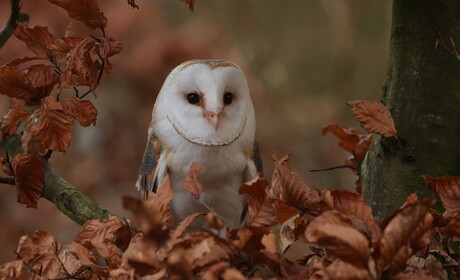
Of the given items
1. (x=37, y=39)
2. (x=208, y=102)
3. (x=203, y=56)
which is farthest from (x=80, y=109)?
(x=203, y=56)

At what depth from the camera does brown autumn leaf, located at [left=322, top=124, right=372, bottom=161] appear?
1.41 meters

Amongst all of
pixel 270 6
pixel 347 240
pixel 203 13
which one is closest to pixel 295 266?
pixel 347 240

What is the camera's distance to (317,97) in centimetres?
582

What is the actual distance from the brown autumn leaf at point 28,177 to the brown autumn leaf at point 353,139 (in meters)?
0.54

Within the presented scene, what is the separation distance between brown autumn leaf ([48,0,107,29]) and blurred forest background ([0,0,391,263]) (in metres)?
2.66

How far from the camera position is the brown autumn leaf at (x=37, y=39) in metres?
1.18

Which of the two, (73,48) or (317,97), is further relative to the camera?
(317,97)

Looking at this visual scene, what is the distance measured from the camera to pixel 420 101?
1.25 metres

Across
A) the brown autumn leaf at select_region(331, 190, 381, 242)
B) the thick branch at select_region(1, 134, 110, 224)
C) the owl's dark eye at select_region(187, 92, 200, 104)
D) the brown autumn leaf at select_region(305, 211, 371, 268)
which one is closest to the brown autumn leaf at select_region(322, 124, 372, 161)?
the owl's dark eye at select_region(187, 92, 200, 104)

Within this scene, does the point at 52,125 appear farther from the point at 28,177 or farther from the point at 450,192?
the point at 450,192

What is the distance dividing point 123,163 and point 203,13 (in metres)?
1.63

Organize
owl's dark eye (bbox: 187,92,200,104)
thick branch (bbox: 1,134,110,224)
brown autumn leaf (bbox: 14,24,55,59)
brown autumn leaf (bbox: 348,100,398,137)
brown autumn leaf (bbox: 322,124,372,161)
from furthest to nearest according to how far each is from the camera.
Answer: owl's dark eye (bbox: 187,92,200,104) < brown autumn leaf (bbox: 322,124,372,161) < thick branch (bbox: 1,134,110,224) < brown autumn leaf (bbox: 14,24,55,59) < brown autumn leaf (bbox: 348,100,398,137)

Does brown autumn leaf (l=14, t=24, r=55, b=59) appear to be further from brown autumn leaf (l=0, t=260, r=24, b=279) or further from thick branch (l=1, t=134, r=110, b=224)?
brown autumn leaf (l=0, t=260, r=24, b=279)

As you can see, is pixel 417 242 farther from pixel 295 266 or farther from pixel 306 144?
pixel 306 144
